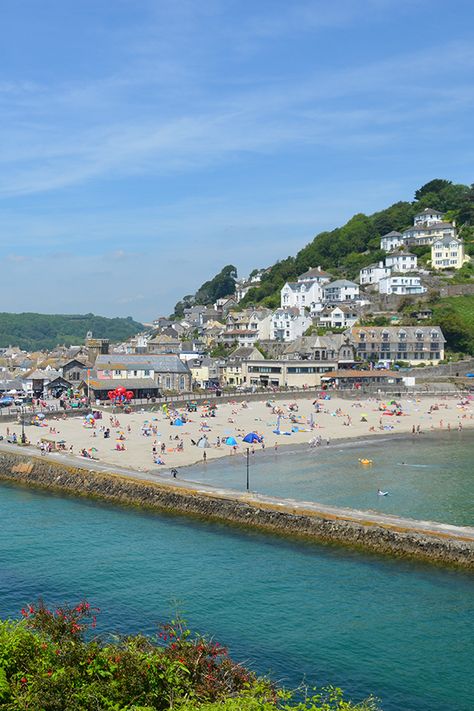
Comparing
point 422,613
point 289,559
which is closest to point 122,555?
point 289,559

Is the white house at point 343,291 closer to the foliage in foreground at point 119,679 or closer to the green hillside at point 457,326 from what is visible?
the green hillside at point 457,326

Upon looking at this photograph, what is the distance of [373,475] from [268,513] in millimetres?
12305

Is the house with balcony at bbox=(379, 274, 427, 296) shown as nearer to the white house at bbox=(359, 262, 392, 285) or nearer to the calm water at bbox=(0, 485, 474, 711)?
the white house at bbox=(359, 262, 392, 285)

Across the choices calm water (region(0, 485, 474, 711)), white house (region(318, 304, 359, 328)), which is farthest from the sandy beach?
white house (region(318, 304, 359, 328))

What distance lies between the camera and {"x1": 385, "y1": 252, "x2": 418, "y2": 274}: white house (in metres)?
Result: 113

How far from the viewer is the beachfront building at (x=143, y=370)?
72.0 m

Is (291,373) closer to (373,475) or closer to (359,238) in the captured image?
(373,475)

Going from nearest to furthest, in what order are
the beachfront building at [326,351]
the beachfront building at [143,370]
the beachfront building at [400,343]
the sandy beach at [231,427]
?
the sandy beach at [231,427] < the beachfront building at [143,370] < the beachfront building at [326,351] < the beachfront building at [400,343]

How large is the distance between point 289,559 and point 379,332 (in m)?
67.3

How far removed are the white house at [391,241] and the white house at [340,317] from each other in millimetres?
28293

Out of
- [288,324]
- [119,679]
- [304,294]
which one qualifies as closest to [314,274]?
[304,294]

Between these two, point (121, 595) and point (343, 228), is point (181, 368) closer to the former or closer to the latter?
point (121, 595)

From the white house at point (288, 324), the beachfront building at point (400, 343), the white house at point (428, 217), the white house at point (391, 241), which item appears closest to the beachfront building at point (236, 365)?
the white house at point (288, 324)

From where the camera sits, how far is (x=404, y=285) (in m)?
105
